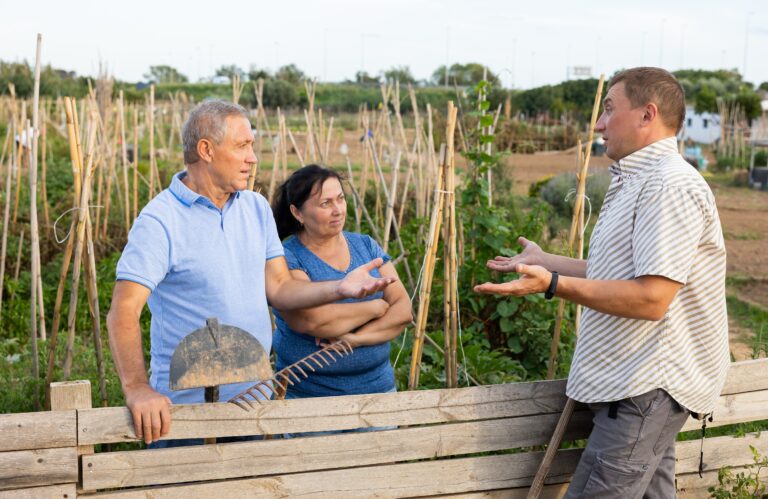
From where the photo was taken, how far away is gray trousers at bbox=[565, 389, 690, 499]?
2.15m

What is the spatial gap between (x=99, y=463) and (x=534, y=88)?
38977 mm

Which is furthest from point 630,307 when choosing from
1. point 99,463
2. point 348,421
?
point 99,463

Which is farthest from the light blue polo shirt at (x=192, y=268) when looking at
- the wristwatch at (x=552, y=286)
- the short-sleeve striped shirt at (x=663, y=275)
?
the short-sleeve striped shirt at (x=663, y=275)

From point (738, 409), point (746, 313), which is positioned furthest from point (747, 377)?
point (746, 313)

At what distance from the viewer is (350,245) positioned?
2.77 m

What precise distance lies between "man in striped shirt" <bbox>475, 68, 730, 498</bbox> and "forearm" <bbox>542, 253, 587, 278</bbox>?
19 centimetres

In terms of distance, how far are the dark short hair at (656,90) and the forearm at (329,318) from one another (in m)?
0.96

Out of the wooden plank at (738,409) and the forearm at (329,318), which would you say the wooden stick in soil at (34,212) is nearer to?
the forearm at (329,318)

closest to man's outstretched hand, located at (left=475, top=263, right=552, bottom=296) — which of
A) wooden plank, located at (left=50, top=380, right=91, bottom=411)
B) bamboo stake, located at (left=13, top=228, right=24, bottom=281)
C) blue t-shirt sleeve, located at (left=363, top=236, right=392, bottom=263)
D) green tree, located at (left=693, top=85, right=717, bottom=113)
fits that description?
blue t-shirt sleeve, located at (left=363, top=236, right=392, bottom=263)

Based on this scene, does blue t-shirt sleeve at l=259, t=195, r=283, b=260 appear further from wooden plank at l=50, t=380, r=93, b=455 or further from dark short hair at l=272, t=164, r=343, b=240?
wooden plank at l=50, t=380, r=93, b=455

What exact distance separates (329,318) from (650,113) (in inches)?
41.1

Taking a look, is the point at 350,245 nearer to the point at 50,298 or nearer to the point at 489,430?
the point at 489,430

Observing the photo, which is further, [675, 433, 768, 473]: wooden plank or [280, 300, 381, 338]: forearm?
[675, 433, 768, 473]: wooden plank

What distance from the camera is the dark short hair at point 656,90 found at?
209 centimetres
